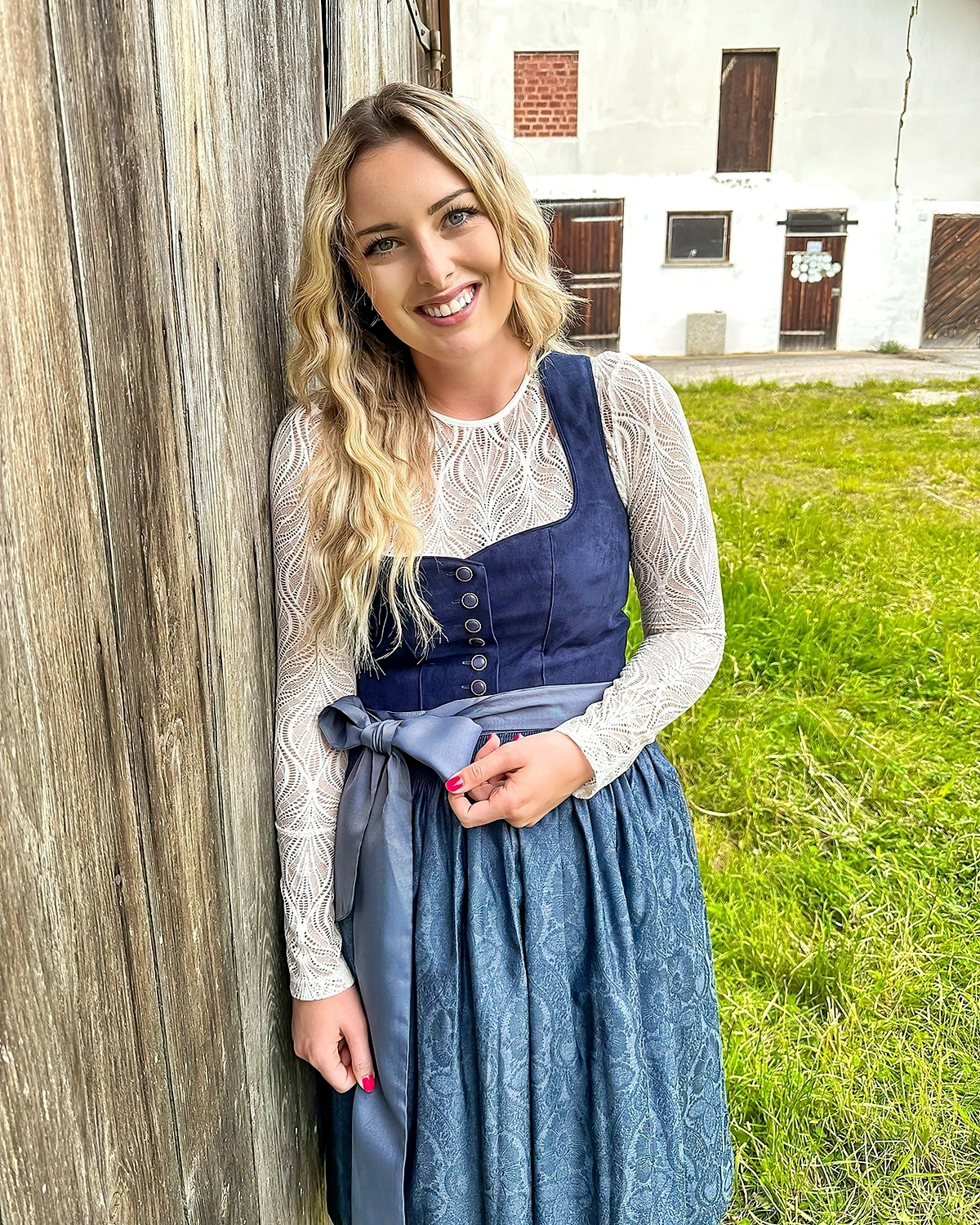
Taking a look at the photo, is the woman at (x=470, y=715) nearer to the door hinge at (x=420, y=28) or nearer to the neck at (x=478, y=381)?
the neck at (x=478, y=381)

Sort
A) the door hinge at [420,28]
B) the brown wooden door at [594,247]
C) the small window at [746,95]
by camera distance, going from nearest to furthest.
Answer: the door hinge at [420,28] → the small window at [746,95] → the brown wooden door at [594,247]

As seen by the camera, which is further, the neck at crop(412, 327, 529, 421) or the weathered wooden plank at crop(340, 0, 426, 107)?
the weathered wooden plank at crop(340, 0, 426, 107)

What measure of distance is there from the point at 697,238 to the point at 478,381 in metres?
13.7

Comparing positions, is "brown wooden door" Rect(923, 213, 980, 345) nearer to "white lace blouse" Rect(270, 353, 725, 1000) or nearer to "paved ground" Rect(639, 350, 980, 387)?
"paved ground" Rect(639, 350, 980, 387)

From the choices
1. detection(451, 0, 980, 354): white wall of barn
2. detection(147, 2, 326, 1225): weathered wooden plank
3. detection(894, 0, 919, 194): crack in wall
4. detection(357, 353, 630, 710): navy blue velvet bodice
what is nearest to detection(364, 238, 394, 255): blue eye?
detection(147, 2, 326, 1225): weathered wooden plank

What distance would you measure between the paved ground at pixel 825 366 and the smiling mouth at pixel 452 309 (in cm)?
1044

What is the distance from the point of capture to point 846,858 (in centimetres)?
285

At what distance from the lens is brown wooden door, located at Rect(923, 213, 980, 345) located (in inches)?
549

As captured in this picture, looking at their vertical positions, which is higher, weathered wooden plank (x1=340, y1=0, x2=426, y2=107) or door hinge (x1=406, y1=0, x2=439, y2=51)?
door hinge (x1=406, y1=0, x2=439, y2=51)

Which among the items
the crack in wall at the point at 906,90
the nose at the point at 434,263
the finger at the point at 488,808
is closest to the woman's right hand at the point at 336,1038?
the finger at the point at 488,808

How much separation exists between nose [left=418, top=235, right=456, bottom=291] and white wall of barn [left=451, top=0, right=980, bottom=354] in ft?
40.7

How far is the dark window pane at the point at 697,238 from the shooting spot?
14.0m

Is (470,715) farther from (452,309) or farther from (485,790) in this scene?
(452,309)

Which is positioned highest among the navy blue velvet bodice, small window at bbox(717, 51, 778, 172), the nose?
small window at bbox(717, 51, 778, 172)
